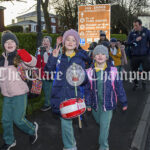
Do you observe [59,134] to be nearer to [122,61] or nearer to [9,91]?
[9,91]

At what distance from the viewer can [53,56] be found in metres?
3.22

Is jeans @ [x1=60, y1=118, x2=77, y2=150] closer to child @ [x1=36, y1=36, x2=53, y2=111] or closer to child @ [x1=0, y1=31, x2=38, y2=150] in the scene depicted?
child @ [x1=0, y1=31, x2=38, y2=150]

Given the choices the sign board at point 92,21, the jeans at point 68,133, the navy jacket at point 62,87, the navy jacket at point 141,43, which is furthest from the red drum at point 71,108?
the sign board at point 92,21

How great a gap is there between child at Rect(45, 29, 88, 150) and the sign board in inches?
276

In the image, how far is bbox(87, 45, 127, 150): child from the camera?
3.37m

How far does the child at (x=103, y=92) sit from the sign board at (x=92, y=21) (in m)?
6.86

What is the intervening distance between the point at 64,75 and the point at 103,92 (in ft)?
2.19

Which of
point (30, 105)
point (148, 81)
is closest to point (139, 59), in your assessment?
point (148, 81)

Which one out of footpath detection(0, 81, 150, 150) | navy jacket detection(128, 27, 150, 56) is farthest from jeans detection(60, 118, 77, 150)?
navy jacket detection(128, 27, 150, 56)

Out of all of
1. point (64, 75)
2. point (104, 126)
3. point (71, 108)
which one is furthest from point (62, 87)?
point (104, 126)

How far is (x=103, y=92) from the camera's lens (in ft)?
11.0

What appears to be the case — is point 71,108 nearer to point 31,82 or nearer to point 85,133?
point 31,82

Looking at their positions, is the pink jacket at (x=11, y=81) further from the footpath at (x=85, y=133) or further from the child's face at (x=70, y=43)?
the footpath at (x=85, y=133)

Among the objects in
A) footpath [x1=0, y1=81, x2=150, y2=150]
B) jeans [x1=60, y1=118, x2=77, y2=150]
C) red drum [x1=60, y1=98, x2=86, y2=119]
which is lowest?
footpath [x1=0, y1=81, x2=150, y2=150]
